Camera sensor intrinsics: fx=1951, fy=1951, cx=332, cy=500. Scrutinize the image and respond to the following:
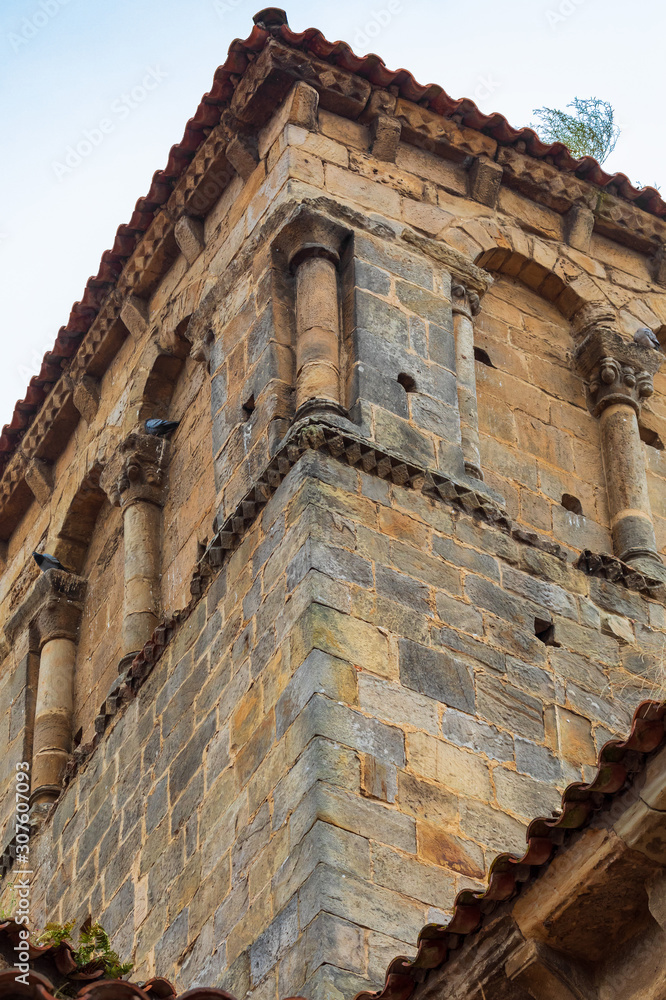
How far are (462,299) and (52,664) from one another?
12.8ft

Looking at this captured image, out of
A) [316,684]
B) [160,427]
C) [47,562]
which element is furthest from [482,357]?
[316,684]

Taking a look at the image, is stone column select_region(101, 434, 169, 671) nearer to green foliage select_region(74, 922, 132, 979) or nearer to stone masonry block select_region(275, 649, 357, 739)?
stone masonry block select_region(275, 649, 357, 739)

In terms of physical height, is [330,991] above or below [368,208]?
below

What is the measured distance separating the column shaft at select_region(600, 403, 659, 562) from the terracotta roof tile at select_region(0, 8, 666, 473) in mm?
1937

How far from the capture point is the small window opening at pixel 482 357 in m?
12.4

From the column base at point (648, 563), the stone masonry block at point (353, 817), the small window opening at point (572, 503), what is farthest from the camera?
the small window opening at point (572, 503)

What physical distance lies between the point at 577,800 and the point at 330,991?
6.20 feet

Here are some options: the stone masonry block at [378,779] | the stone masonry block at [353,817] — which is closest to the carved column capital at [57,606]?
the stone masonry block at [378,779]

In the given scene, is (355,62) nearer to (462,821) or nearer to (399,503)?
(399,503)

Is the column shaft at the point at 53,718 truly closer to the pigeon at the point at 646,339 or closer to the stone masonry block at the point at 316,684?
the stone masonry block at the point at 316,684

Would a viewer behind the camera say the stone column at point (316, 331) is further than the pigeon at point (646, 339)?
No

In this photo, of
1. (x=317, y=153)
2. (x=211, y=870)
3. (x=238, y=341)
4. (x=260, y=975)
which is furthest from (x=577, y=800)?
(x=317, y=153)

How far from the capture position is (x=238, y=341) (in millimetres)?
11914

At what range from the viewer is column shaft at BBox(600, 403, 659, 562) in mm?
11703
